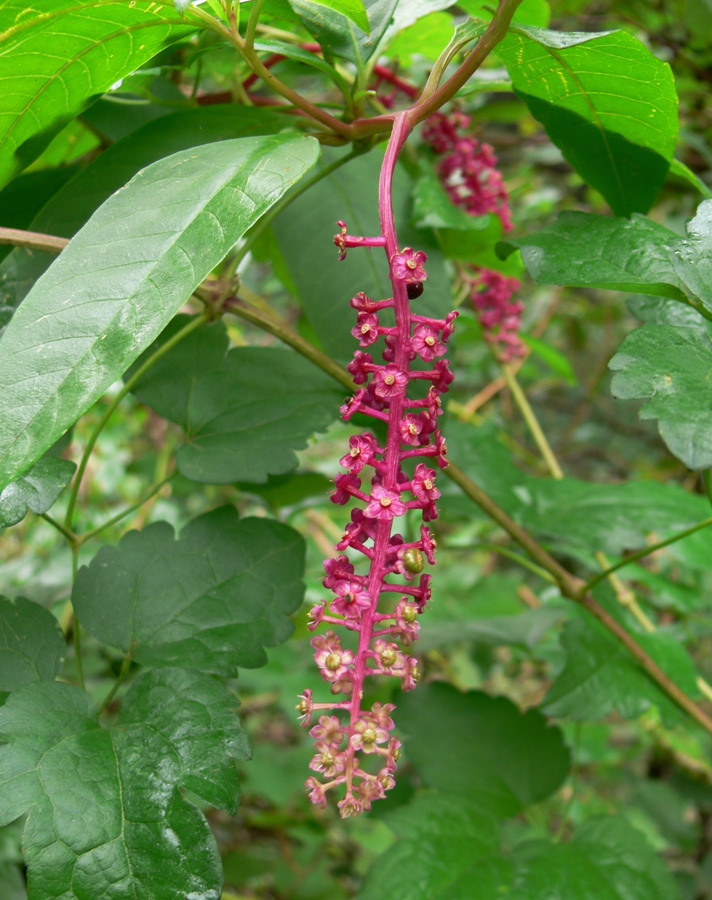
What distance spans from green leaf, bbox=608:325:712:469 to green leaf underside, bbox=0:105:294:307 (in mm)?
496

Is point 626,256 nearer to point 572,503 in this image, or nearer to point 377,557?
point 377,557

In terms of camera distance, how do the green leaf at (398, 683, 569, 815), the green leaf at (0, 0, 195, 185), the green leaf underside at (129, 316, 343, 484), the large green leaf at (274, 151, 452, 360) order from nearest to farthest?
the green leaf at (0, 0, 195, 185), the green leaf underside at (129, 316, 343, 484), the large green leaf at (274, 151, 452, 360), the green leaf at (398, 683, 569, 815)

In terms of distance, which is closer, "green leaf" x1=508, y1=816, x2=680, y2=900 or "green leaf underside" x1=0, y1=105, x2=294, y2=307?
"green leaf underside" x1=0, y1=105, x2=294, y2=307

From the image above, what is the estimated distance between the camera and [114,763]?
64 cm

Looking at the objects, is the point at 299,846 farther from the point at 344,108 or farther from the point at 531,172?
the point at 531,172

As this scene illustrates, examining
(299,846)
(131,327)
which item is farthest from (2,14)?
(299,846)

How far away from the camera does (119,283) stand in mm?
564

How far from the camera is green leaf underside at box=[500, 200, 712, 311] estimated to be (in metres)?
0.69

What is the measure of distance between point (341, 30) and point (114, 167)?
0.28 metres

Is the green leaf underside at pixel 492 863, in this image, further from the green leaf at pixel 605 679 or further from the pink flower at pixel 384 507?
the pink flower at pixel 384 507

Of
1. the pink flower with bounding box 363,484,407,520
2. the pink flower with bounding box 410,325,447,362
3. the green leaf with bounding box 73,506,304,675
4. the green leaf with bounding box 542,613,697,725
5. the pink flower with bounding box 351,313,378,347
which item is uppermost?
the pink flower with bounding box 351,313,378,347

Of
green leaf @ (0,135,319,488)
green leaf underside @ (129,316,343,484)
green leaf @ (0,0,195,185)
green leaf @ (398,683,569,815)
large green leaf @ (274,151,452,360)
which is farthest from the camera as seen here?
green leaf @ (398,683,569,815)

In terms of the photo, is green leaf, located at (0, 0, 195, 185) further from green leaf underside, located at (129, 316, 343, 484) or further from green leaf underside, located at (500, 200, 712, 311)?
green leaf underside, located at (500, 200, 712, 311)

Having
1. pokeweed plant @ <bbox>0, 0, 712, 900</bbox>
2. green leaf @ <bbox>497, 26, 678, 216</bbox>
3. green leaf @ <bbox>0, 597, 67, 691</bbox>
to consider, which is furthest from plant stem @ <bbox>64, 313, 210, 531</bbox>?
green leaf @ <bbox>497, 26, 678, 216</bbox>
